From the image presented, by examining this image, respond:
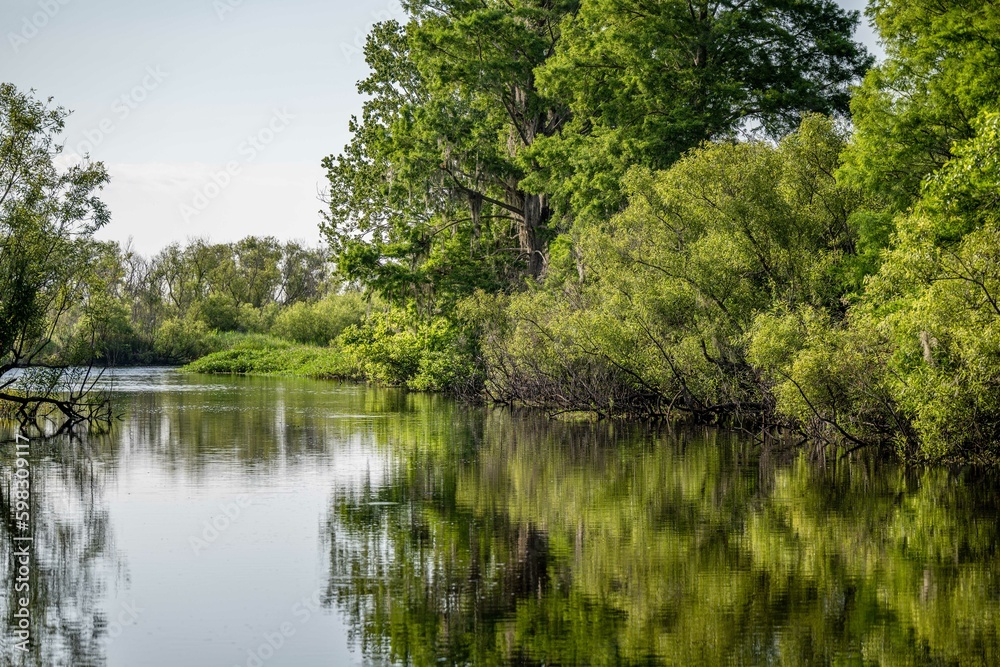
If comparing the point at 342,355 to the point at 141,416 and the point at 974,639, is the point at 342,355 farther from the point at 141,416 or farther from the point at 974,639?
the point at 974,639

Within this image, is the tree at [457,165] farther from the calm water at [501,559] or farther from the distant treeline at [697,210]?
the calm water at [501,559]

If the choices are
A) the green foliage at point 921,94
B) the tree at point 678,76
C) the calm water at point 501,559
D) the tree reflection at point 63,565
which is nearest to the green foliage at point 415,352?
the tree at point 678,76

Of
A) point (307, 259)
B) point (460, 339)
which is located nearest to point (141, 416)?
point (460, 339)

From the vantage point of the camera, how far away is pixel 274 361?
6725cm

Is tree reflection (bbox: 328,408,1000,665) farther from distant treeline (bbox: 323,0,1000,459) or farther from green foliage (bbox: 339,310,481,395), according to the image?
green foliage (bbox: 339,310,481,395)

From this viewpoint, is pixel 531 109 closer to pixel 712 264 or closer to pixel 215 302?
pixel 712 264

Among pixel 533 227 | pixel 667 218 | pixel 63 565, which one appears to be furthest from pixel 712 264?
pixel 63 565

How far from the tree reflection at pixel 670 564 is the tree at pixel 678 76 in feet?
50.2

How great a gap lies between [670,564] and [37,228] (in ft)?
69.2

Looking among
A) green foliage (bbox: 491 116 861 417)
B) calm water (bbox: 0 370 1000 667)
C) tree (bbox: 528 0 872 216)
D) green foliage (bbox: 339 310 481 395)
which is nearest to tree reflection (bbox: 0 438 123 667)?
calm water (bbox: 0 370 1000 667)

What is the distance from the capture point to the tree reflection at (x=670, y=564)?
938 centimetres

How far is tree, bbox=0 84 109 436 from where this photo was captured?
26625 mm

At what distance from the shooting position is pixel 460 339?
4100cm

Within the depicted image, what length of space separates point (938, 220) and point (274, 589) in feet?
43.8
